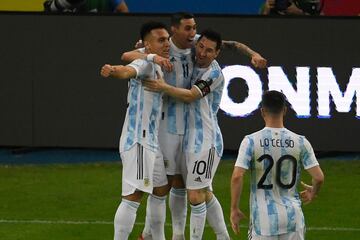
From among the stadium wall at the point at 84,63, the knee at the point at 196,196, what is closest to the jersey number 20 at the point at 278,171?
the knee at the point at 196,196

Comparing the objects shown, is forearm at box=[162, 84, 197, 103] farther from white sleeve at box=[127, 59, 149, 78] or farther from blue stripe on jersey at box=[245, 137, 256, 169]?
blue stripe on jersey at box=[245, 137, 256, 169]

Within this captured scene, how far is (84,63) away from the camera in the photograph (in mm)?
19438

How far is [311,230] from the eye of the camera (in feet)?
48.9

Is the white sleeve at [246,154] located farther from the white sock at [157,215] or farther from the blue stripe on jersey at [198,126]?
the white sock at [157,215]

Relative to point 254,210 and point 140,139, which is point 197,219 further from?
point 254,210

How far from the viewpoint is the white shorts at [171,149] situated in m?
13.2

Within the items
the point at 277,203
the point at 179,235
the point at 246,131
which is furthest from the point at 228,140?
the point at 277,203

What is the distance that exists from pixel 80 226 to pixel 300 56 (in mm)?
5363

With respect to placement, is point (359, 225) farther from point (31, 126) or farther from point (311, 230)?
point (31, 126)

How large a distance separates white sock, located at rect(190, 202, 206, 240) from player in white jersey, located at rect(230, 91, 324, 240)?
233cm

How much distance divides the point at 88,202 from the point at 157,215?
3324mm

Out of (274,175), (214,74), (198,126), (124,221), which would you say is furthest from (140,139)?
(274,175)

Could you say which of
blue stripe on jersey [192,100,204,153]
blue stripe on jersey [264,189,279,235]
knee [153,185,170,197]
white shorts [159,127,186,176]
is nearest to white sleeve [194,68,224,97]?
blue stripe on jersey [192,100,204,153]

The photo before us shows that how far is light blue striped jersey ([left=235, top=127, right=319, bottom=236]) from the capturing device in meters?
10.7
